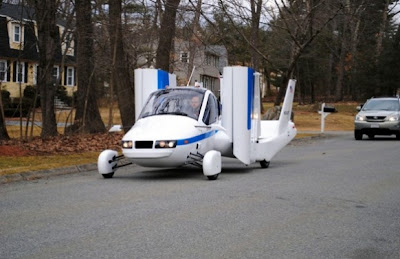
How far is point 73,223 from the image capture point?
26.0ft

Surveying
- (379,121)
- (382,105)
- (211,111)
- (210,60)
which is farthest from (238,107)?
(210,60)

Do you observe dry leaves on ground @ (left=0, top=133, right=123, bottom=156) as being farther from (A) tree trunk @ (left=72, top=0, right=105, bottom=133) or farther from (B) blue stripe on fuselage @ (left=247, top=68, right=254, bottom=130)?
(B) blue stripe on fuselage @ (left=247, top=68, right=254, bottom=130)

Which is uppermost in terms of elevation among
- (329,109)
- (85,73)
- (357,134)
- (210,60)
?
(210,60)

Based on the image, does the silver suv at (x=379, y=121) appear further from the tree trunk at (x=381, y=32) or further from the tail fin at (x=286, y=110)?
the tree trunk at (x=381, y=32)

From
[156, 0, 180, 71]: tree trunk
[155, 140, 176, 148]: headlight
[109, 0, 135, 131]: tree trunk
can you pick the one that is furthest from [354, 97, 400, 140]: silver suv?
[155, 140, 176, 148]: headlight

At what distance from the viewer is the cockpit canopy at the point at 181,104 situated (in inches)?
532

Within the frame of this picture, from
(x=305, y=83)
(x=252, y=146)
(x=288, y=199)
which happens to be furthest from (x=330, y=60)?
(x=288, y=199)

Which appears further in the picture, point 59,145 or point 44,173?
point 59,145

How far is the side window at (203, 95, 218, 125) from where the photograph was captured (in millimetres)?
13680

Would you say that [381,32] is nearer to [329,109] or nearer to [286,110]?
[329,109]

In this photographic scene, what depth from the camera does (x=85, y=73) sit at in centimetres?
2631

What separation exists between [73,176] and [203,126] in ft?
9.67

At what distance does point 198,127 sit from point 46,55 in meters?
10.8

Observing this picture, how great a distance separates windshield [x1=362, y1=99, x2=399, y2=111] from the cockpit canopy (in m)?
16.4
